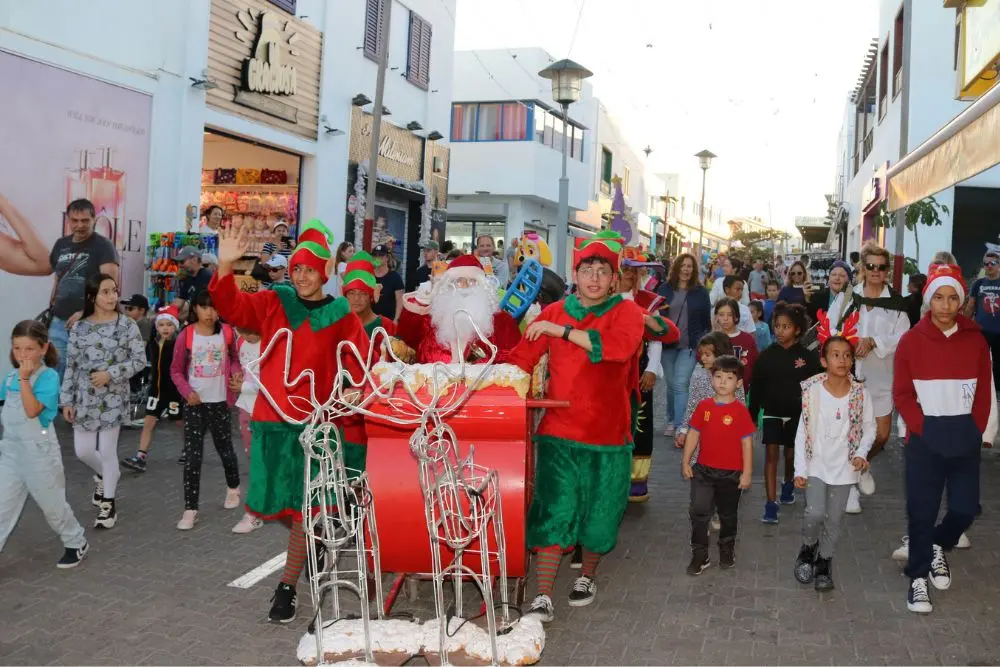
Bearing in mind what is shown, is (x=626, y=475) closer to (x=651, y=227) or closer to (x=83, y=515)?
(x=83, y=515)

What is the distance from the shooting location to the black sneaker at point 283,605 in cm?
464

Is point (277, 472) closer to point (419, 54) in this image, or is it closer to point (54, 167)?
point (54, 167)

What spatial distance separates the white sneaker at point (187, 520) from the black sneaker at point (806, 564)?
384cm

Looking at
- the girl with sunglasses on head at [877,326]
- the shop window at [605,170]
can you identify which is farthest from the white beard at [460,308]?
the shop window at [605,170]

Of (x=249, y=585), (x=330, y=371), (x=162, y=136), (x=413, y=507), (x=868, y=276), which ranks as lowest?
(x=249, y=585)

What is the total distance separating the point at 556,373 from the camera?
497cm

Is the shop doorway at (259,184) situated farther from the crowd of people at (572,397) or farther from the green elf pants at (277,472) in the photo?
the green elf pants at (277,472)

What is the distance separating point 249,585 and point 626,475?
2.14 m

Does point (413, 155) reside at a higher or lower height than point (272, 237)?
higher

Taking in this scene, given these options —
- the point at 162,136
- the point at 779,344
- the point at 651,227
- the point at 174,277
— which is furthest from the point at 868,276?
the point at 651,227

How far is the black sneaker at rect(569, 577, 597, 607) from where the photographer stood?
5.03 m

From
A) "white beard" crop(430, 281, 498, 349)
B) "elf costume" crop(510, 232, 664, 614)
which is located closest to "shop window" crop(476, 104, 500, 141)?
"white beard" crop(430, 281, 498, 349)

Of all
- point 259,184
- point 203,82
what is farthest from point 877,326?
point 259,184

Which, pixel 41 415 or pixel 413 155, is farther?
pixel 413 155
